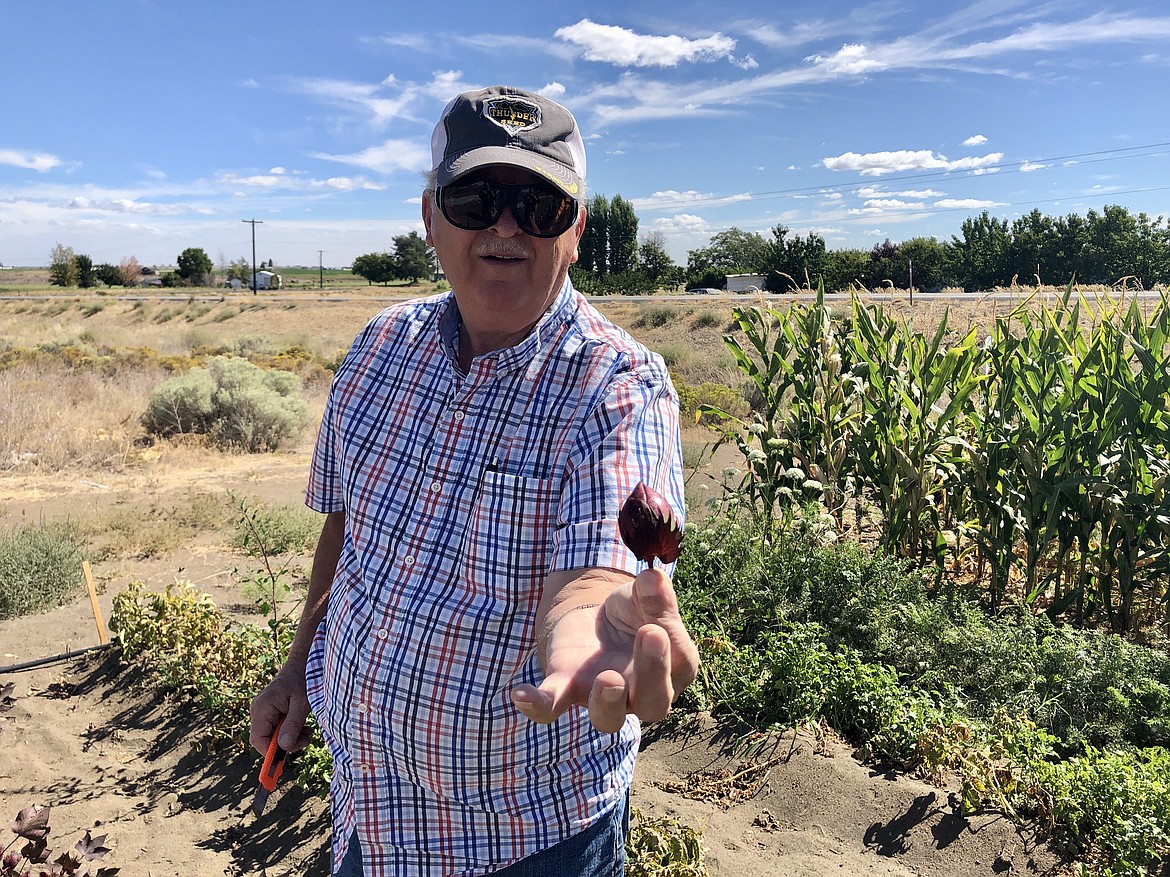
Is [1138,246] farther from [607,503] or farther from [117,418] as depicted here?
[607,503]

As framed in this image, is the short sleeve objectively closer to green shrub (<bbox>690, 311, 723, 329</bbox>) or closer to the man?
the man

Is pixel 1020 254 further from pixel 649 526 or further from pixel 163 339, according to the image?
pixel 649 526

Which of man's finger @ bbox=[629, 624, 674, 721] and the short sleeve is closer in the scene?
man's finger @ bbox=[629, 624, 674, 721]

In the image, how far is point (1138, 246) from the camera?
4559 centimetres

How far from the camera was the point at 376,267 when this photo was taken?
Answer: 7219cm

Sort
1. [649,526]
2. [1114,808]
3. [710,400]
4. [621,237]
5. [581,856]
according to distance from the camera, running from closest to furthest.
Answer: [649,526], [581,856], [1114,808], [710,400], [621,237]

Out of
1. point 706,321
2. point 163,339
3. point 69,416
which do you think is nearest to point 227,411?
point 69,416

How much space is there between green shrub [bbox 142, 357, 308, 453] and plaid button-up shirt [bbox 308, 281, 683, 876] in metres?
9.10

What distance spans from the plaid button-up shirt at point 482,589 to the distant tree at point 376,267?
7281cm

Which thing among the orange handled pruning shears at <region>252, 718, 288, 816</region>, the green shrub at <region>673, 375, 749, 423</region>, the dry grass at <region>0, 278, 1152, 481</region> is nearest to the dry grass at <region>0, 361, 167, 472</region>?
the dry grass at <region>0, 278, 1152, 481</region>

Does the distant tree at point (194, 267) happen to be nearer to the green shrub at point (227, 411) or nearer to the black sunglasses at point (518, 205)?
the green shrub at point (227, 411)

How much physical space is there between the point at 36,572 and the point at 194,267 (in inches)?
3093

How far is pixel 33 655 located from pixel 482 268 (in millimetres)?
4231

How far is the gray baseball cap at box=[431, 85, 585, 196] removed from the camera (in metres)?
1.32
